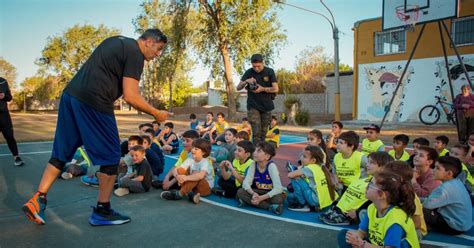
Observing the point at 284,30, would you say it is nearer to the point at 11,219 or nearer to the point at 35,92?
the point at 11,219

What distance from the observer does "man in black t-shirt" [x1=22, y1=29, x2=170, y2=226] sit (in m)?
3.55

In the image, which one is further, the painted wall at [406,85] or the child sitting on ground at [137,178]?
the painted wall at [406,85]

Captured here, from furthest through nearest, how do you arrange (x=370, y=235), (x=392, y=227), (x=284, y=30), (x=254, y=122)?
(x=284, y=30) < (x=254, y=122) < (x=370, y=235) < (x=392, y=227)

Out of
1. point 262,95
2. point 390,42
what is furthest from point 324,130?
point 262,95

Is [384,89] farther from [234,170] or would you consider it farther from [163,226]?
[163,226]

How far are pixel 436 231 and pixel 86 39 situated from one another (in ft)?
167

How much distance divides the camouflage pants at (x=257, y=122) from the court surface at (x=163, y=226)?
6.44 feet

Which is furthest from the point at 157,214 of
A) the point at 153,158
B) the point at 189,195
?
the point at 153,158

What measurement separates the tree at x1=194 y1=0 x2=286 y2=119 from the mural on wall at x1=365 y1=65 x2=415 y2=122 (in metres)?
5.93

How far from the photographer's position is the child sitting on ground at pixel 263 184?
448cm

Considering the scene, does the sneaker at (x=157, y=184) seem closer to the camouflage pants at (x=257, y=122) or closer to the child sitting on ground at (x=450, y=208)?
the camouflage pants at (x=257, y=122)

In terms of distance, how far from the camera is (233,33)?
20.6m

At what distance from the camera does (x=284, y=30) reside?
2241cm

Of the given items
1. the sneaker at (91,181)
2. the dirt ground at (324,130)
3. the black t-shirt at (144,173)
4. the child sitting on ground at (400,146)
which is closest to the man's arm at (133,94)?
the black t-shirt at (144,173)
